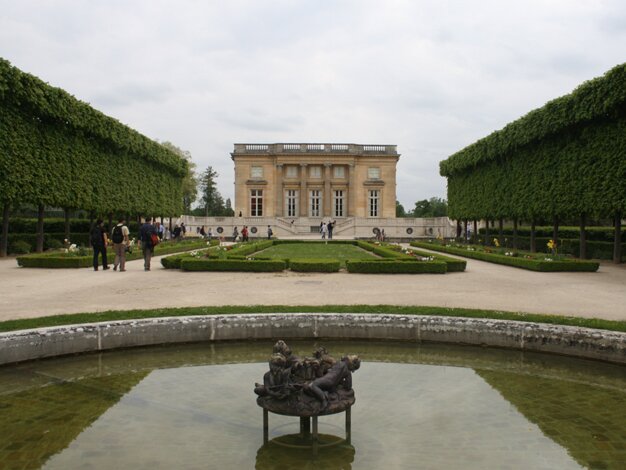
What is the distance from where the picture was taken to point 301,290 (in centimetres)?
1260

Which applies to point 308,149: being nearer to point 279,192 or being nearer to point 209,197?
point 279,192

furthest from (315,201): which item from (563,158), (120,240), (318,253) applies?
(120,240)

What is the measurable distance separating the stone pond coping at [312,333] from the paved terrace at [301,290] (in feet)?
7.80

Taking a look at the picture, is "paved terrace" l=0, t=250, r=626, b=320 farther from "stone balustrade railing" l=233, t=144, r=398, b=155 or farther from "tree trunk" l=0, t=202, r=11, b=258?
"stone balustrade railing" l=233, t=144, r=398, b=155

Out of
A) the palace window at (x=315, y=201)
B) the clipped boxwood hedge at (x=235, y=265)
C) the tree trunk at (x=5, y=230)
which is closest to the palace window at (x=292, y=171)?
the palace window at (x=315, y=201)

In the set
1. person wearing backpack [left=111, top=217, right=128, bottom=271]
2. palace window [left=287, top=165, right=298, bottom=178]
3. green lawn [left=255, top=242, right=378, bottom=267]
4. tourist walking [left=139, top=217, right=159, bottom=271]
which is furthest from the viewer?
palace window [left=287, top=165, right=298, bottom=178]

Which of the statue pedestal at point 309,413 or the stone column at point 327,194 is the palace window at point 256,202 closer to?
the stone column at point 327,194

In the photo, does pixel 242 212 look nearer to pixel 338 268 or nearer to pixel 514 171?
pixel 514 171

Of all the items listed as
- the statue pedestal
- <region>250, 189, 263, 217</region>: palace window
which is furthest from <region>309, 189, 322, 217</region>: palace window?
the statue pedestal

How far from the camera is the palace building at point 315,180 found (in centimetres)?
6456

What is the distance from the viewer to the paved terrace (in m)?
10.2

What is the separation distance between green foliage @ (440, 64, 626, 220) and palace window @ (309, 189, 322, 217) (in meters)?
32.1

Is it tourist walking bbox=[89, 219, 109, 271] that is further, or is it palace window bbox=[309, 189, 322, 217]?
palace window bbox=[309, 189, 322, 217]

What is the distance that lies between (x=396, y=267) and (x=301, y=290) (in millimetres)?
5509
